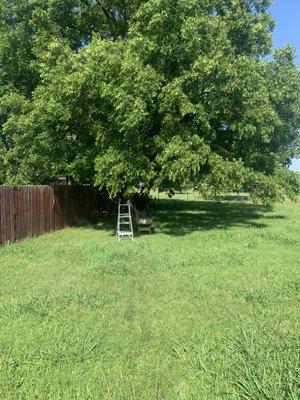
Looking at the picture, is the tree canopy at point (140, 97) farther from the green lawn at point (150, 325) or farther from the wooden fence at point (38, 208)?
the green lawn at point (150, 325)

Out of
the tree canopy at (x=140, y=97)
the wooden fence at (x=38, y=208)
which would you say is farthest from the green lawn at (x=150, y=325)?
the tree canopy at (x=140, y=97)

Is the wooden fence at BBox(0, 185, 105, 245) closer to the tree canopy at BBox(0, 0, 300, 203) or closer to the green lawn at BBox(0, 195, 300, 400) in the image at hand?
the tree canopy at BBox(0, 0, 300, 203)

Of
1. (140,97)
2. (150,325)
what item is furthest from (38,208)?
(150,325)

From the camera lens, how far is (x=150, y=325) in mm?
5641

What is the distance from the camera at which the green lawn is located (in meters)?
4.05

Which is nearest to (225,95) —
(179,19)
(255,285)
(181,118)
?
(181,118)

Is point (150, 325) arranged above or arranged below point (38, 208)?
below

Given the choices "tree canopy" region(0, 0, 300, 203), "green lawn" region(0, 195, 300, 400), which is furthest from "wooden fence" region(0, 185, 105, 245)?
"green lawn" region(0, 195, 300, 400)

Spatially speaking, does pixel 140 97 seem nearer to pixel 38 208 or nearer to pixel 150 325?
pixel 38 208

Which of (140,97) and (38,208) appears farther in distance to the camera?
(38,208)

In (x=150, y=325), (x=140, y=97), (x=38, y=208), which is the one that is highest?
(x=140, y=97)

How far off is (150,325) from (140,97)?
9.61 meters

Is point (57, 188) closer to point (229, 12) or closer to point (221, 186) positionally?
point (221, 186)

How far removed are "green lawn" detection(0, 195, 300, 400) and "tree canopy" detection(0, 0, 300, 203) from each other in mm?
5035
